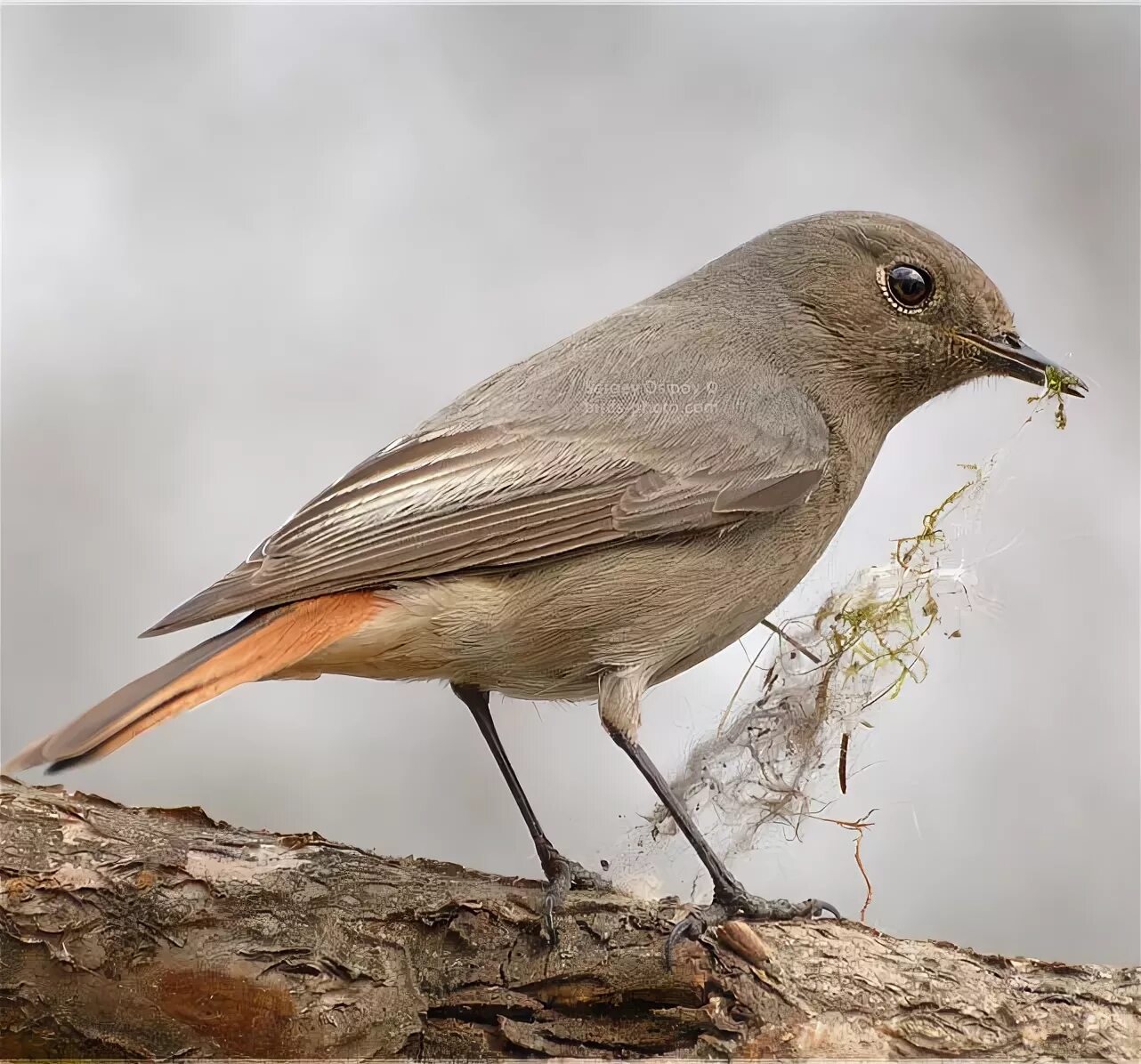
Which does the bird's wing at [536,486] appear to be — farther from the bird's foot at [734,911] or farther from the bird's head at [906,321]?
the bird's foot at [734,911]

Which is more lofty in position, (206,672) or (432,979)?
(206,672)

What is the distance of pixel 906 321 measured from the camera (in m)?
3.98

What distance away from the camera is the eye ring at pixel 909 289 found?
3977 mm

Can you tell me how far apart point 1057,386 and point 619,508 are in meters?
1.47

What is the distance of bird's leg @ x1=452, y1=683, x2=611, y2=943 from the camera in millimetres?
3352

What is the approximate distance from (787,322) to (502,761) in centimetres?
176

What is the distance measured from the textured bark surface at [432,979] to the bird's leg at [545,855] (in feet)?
0.21

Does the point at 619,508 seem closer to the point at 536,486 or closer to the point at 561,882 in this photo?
the point at 536,486

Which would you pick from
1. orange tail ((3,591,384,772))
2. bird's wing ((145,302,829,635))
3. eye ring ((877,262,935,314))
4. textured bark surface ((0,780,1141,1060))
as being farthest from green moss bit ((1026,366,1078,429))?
orange tail ((3,591,384,772))

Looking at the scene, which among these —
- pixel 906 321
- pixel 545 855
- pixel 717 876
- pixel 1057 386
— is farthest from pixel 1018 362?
pixel 545 855

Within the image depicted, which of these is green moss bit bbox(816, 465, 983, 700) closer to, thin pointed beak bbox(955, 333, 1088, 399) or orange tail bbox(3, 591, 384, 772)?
thin pointed beak bbox(955, 333, 1088, 399)

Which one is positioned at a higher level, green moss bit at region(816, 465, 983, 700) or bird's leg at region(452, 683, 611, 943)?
green moss bit at region(816, 465, 983, 700)

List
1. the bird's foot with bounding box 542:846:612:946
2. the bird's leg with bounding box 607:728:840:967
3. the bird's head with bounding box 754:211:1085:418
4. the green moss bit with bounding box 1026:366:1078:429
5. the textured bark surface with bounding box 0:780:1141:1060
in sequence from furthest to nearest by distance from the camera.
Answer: the bird's head with bounding box 754:211:1085:418 → the green moss bit with bounding box 1026:366:1078:429 → the bird's leg with bounding box 607:728:840:967 → the bird's foot with bounding box 542:846:612:946 → the textured bark surface with bounding box 0:780:1141:1060

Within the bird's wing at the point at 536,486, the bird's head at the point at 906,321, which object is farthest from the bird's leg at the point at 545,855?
the bird's head at the point at 906,321
